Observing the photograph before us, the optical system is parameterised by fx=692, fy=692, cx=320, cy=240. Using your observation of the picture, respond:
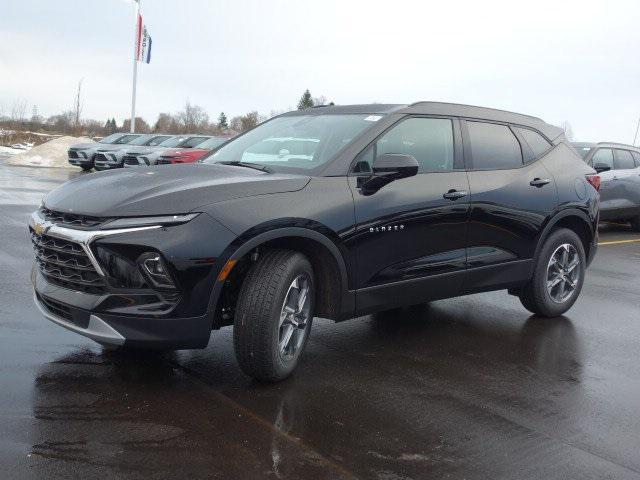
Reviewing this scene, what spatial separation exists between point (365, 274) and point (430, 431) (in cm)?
120

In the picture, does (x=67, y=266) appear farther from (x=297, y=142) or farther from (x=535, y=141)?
(x=535, y=141)

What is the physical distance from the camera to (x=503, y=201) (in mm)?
5488

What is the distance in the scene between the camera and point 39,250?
13.7ft

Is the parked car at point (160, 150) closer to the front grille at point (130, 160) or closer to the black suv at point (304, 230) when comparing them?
the front grille at point (130, 160)

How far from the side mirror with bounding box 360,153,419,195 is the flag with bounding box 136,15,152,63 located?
33.3 m

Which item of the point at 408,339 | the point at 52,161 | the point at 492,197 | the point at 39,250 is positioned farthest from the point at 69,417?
the point at 52,161

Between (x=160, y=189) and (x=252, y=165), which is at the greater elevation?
(x=252, y=165)

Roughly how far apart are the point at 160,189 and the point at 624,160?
12.0m

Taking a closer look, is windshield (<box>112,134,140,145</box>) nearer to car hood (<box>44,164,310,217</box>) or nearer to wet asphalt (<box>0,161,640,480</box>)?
wet asphalt (<box>0,161,640,480</box>)

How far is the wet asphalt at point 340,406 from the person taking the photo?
3213 millimetres

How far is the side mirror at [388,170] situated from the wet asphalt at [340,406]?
1.23 m

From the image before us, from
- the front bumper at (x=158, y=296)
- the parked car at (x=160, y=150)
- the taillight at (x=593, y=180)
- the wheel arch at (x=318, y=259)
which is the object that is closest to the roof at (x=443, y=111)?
the taillight at (x=593, y=180)

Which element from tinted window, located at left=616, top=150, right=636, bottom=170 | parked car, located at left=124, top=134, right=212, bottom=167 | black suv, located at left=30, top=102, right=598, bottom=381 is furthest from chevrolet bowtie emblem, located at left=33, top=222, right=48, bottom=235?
parked car, located at left=124, top=134, right=212, bottom=167

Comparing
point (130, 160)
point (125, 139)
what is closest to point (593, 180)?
point (130, 160)
